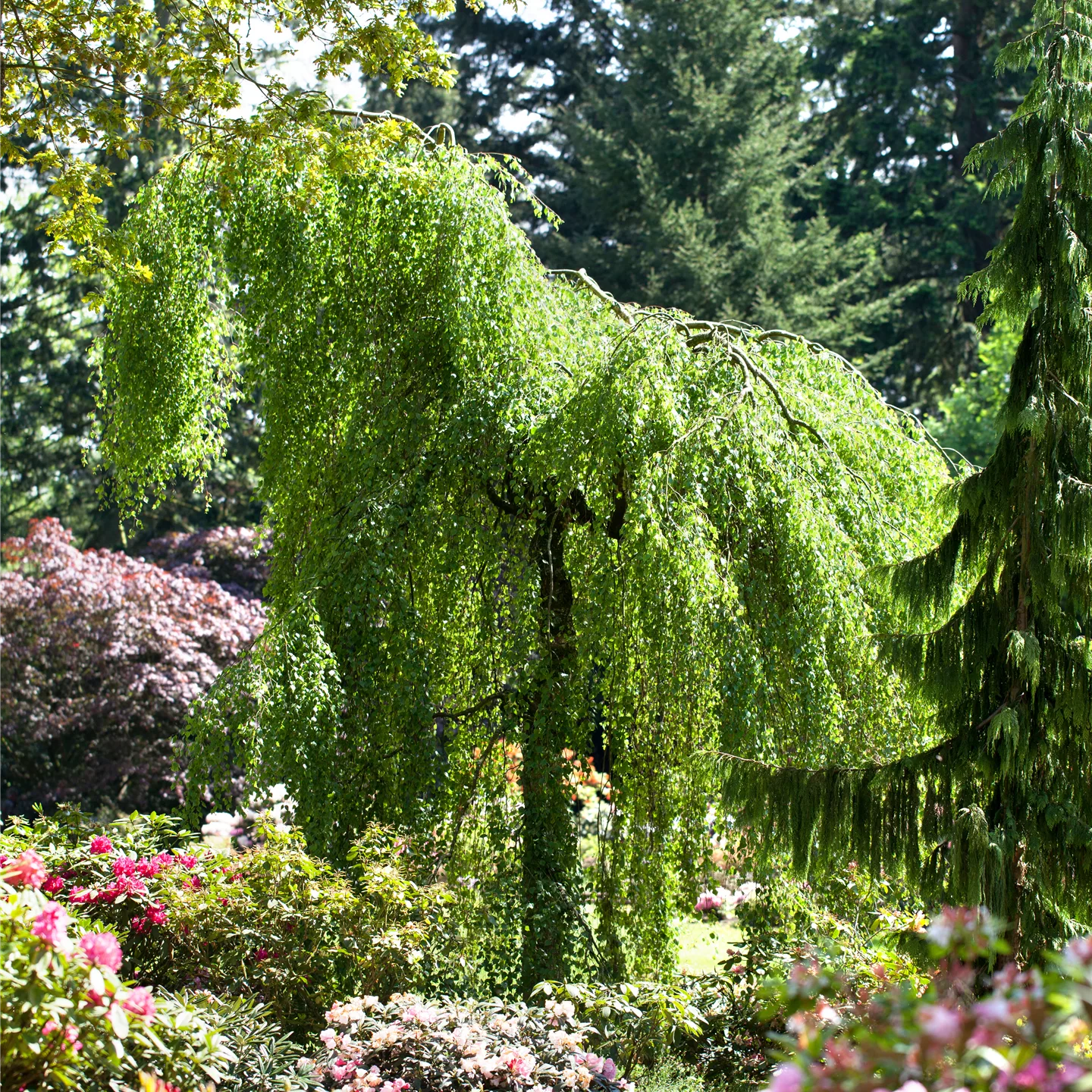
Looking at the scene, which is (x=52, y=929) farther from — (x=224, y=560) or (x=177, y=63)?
(x=224, y=560)

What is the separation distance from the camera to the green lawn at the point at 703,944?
7.40 meters

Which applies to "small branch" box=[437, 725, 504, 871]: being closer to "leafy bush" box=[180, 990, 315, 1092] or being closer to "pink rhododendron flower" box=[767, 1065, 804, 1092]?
"leafy bush" box=[180, 990, 315, 1092]

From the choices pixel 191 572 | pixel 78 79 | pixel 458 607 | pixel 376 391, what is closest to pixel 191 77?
pixel 78 79

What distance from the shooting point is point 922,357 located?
17078mm

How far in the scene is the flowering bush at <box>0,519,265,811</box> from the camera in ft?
30.4

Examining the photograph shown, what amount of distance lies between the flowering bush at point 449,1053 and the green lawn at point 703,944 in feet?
11.9

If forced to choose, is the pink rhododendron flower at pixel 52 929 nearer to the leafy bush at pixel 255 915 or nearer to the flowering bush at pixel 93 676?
the leafy bush at pixel 255 915

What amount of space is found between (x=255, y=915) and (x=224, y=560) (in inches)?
344

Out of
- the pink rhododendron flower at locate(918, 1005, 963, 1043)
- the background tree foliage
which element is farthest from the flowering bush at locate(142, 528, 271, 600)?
the pink rhododendron flower at locate(918, 1005, 963, 1043)

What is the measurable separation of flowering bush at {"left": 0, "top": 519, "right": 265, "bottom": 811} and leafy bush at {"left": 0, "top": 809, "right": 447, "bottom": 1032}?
5.12 meters

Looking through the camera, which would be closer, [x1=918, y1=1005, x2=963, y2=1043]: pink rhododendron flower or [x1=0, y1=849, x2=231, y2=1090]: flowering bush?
[x1=918, y1=1005, x2=963, y2=1043]: pink rhododendron flower

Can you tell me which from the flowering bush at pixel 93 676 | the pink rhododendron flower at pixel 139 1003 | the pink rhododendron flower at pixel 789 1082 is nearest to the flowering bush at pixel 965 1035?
the pink rhododendron flower at pixel 789 1082

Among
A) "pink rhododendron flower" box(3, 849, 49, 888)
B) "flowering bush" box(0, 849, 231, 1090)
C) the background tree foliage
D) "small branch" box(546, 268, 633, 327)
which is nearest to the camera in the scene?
"flowering bush" box(0, 849, 231, 1090)

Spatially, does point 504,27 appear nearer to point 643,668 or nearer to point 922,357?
point 922,357
